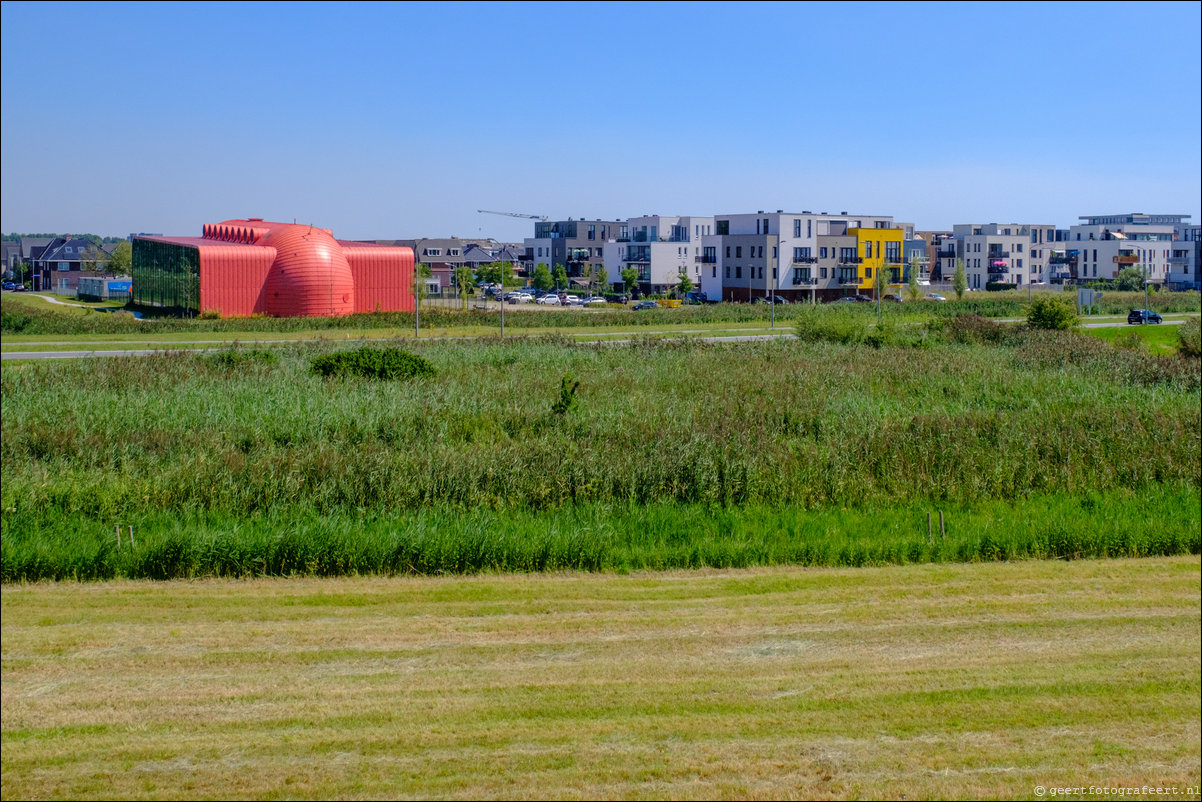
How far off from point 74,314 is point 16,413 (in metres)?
25.4

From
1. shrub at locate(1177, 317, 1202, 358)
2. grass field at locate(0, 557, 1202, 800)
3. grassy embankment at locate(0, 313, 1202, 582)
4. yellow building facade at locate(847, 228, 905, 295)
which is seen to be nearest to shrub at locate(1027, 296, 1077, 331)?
shrub at locate(1177, 317, 1202, 358)

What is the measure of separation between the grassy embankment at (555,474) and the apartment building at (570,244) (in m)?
89.2

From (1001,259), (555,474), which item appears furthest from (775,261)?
(555,474)

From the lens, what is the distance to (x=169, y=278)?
163 feet

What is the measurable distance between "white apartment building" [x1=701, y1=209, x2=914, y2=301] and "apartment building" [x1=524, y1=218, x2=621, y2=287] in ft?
80.9

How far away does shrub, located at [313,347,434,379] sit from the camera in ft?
79.3

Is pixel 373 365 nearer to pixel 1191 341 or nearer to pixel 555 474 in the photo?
pixel 555 474

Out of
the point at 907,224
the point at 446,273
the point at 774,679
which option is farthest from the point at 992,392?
the point at 907,224

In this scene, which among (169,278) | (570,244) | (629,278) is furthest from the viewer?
(570,244)

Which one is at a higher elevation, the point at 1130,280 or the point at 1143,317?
the point at 1130,280

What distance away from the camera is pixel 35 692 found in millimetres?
7605

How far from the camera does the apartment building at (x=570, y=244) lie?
11281cm

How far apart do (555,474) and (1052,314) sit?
35317mm

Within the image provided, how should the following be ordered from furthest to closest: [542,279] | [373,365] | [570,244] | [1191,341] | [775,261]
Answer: [570,244] → [542,279] → [775,261] → [1191,341] → [373,365]
